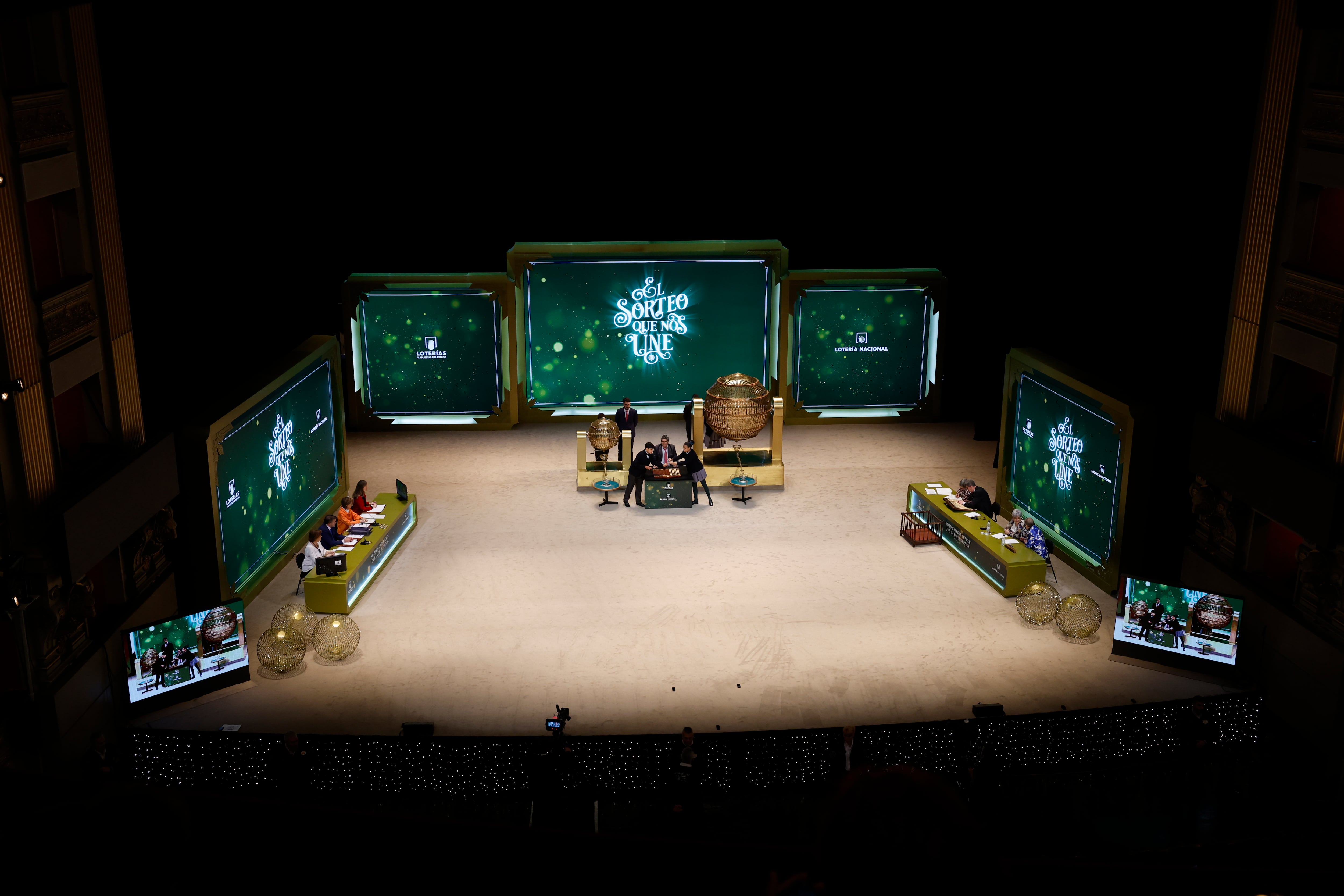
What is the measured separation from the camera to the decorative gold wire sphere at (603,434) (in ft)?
63.3

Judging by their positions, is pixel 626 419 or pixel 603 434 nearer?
pixel 603 434

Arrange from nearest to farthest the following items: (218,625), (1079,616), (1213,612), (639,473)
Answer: (218,625) < (1213,612) < (1079,616) < (639,473)

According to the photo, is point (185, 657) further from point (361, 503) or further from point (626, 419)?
point (626, 419)

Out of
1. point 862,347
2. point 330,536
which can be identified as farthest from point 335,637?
point 862,347

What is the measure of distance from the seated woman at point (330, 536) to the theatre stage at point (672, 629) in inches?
31.7

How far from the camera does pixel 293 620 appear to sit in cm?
1359

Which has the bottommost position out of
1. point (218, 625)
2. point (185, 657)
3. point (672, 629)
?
point (672, 629)

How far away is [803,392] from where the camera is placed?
23.2 meters

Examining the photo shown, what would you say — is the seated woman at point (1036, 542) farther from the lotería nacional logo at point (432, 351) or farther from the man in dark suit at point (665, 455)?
the lotería nacional logo at point (432, 351)

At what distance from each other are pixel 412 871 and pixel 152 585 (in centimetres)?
924

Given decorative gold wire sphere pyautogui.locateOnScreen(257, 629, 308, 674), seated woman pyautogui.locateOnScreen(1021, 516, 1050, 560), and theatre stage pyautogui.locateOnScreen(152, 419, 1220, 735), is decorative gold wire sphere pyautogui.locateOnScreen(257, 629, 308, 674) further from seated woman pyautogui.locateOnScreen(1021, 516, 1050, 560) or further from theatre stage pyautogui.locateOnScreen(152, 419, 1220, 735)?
seated woman pyautogui.locateOnScreen(1021, 516, 1050, 560)

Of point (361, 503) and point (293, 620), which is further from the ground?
point (361, 503)

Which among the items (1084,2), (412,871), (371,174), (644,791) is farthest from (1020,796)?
(371,174)

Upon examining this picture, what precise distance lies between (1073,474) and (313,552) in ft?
33.0
